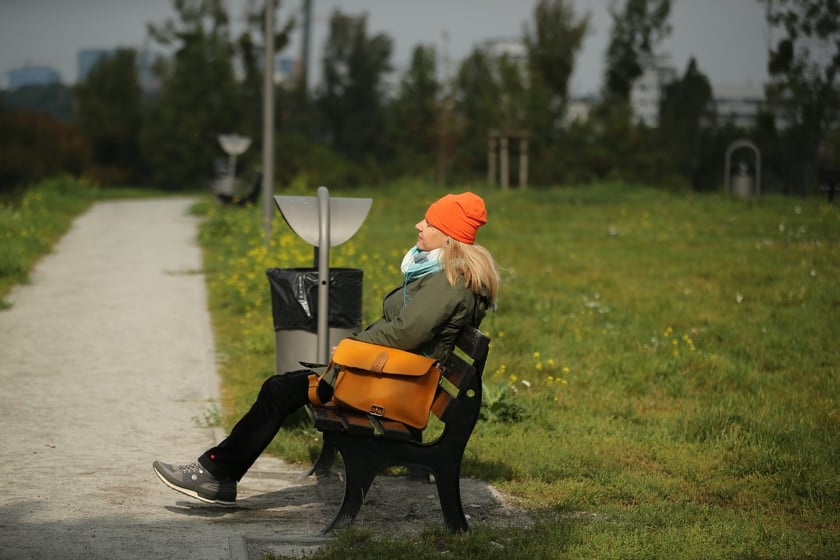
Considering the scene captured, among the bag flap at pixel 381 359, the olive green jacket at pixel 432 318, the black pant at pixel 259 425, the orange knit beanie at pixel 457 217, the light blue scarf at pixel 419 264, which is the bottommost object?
the black pant at pixel 259 425

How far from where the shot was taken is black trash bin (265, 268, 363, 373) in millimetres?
7617

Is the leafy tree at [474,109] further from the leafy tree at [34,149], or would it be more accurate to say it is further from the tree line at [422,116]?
the leafy tree at [34,149]

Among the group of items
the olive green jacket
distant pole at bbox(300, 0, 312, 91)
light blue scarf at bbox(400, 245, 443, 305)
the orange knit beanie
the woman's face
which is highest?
distant pole at bbox(300, 0, 312, 91)

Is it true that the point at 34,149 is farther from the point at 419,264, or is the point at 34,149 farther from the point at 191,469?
the point at 419,264

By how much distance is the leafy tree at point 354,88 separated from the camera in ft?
191

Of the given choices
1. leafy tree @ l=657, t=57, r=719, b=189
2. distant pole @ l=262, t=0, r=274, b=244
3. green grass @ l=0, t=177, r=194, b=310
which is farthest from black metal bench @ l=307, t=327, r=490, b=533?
leafy tree @ l=657, t=57, r=719, b=189

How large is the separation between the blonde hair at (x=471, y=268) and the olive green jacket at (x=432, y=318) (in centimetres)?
3

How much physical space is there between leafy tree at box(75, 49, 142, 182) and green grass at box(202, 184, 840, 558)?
3242 centimetres

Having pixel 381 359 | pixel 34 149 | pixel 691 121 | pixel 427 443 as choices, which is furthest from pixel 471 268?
pixel 691 121

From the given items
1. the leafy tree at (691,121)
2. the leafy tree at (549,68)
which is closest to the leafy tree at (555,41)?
the leafy tree at (549,68)

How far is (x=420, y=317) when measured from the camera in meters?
5.51

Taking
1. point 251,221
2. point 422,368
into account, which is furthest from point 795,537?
point 251,221

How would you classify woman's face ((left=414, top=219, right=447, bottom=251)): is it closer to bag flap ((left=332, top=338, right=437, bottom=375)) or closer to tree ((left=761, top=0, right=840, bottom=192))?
bag flap ((left=332, top=338, right=437, bottom=375))

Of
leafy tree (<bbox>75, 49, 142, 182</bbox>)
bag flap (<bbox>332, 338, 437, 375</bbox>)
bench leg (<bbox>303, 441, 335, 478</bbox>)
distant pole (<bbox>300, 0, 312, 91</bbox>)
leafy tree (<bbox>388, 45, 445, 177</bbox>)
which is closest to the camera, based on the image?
bag flap (<bbox>332, 338, 437, 375</bbox>)
